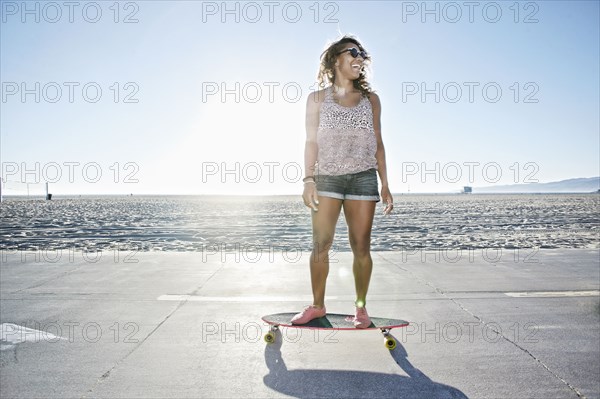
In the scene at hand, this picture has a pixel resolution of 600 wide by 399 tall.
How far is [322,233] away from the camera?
10.2 feet

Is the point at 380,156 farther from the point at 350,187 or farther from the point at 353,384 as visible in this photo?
the point at 353,384

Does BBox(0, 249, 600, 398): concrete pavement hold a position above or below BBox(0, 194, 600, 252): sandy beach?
above

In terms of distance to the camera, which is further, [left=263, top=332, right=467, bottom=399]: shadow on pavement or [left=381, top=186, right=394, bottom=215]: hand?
[left=381, top=186, right=394, bottom=215]: hand

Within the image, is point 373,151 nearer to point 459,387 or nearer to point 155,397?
point 459,387

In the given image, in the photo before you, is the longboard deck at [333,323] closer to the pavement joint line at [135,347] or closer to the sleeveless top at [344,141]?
the pavement joint line at [135,347]

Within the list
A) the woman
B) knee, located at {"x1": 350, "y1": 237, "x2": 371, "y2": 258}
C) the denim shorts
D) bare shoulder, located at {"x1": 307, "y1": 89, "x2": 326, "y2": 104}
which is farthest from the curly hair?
knee, located at {"x1": 350, "y1": 237, "x2": 371, "y2": 258}

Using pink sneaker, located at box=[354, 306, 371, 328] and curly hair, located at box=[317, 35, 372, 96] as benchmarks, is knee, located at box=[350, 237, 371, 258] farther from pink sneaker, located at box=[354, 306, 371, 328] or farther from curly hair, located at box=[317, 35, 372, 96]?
curly hair, located at box=[317, 35, 372, 96]

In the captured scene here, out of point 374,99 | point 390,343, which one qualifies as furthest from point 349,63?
point 390,343

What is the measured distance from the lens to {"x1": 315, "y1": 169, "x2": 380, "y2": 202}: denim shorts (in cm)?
306

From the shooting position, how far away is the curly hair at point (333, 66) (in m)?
3.20

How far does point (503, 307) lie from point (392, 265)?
8.40 feet

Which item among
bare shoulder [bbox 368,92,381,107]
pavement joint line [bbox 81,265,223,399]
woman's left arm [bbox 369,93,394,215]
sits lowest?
pavement joint line [bbox 81,265,223,399]

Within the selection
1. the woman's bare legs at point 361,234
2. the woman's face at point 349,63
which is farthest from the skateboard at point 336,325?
the woman's face at point 349,63

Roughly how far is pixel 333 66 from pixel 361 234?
118 cm
